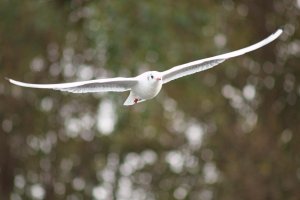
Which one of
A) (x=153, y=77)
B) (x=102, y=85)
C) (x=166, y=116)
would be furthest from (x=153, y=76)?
(x=166, y=116)

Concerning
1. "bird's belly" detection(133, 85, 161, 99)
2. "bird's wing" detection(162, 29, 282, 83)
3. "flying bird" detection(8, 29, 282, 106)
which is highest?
"bird's wing" detection(162, 29, 282, 83)

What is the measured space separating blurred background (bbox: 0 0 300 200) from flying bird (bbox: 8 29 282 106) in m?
5.54

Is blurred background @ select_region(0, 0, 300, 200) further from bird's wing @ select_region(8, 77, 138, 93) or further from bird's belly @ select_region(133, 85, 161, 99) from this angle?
bird's belly @ select_region(133, 85, 161, 99)

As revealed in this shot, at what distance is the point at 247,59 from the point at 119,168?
2.11 metres

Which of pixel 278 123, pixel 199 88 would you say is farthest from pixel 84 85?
pixel 278 123

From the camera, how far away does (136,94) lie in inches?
72.5

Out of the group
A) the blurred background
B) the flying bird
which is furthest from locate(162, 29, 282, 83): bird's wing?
the blurred background

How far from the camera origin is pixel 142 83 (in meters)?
1.81

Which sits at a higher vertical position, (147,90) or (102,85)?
(102,85)

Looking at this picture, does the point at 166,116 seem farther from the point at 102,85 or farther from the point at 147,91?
the point at 147,91

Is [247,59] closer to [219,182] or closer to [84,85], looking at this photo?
[219,182]

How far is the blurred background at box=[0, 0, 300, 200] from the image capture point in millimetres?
8289

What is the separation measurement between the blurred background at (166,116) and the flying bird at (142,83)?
5.54 meters

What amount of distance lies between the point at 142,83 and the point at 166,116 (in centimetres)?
799
